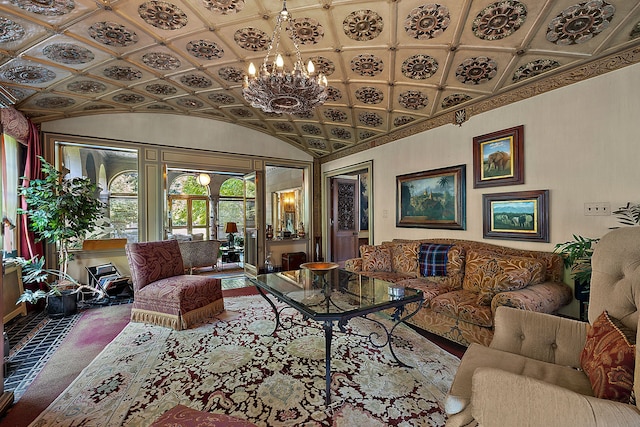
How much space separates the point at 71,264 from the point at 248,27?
463cm

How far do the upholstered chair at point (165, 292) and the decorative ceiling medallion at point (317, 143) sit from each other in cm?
365

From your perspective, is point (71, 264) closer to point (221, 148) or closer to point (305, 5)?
point (221, 148)

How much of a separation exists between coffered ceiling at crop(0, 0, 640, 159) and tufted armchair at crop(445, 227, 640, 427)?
6.32ft

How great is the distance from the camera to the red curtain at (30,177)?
143 inches

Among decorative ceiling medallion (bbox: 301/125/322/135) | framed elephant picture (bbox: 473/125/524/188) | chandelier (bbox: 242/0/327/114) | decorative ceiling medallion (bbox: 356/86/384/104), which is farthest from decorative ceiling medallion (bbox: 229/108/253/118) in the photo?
framed elephant picture (bbox: 473/125/524/188)

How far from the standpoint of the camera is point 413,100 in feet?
12.1

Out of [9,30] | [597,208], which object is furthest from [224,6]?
[597,208]

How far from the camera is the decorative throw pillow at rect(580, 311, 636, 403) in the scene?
3.34 feet

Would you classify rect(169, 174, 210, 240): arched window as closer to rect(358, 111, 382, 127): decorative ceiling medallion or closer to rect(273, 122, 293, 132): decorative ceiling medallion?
rect(273, 122, 293, 132): decorative ceiling medallion

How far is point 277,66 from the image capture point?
7.50 ft

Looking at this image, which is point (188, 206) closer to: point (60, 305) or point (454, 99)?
point (60, 305)

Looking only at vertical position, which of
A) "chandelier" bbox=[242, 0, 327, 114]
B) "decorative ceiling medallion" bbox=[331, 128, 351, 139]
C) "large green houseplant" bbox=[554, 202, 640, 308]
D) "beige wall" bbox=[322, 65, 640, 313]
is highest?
"decorative ceiling medallion" bbox=[331, 128, 351, 139]

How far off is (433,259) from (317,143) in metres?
3.69

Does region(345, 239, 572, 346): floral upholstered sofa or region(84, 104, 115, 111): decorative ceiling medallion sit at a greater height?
region(84, 104, 115, 111): decorative ceiling medallion
